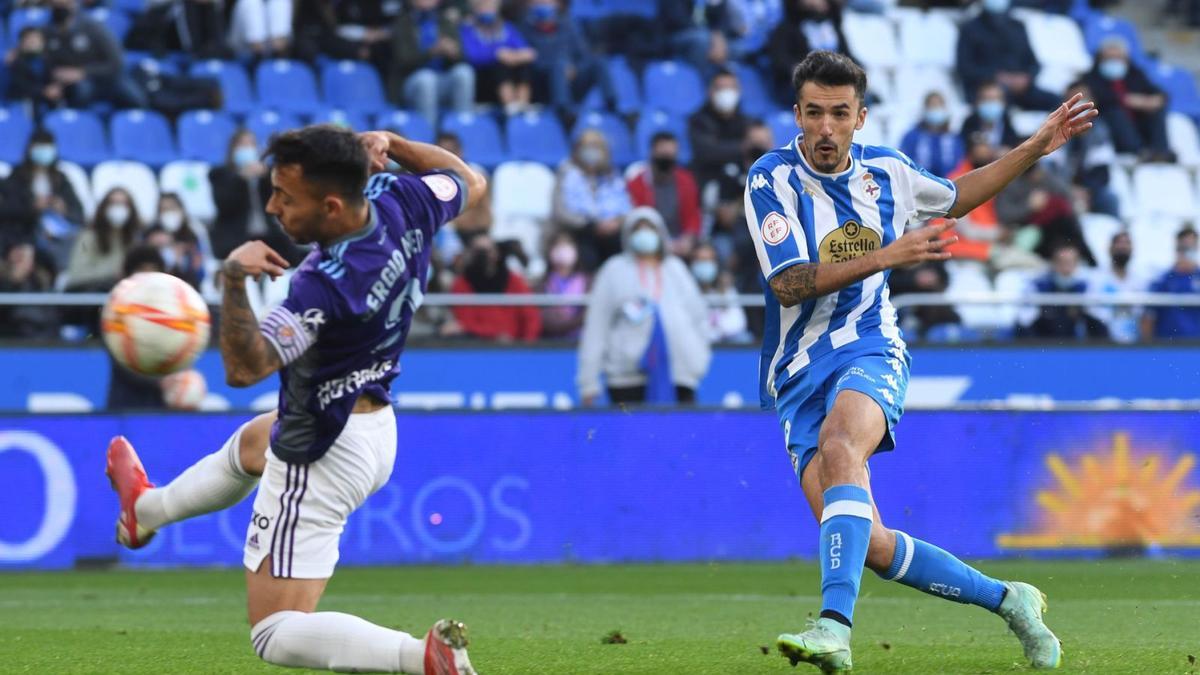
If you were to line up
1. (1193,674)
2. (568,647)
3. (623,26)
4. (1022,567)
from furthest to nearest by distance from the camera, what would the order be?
(623,26), (1022,567), (568,647), (1193,674)

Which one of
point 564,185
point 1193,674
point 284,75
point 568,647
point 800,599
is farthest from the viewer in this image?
point 284,75

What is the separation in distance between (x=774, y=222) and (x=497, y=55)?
11557 mm

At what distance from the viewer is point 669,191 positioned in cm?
1633

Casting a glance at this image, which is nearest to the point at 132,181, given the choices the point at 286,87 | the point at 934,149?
the point at 286,87

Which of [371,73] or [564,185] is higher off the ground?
[371,73]

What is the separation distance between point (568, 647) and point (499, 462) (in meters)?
5.16

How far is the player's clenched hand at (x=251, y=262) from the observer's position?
5316 millimetres

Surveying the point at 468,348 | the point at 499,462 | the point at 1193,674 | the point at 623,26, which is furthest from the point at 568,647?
the point at 623,26

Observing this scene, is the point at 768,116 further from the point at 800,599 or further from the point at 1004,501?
the point at 800,599

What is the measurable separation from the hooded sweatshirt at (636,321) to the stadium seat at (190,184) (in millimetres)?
4159

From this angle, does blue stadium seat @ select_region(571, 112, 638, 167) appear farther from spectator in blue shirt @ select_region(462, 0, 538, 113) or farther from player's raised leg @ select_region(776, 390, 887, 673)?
player's raised leg @ select_region(776, 390, 887, 673)

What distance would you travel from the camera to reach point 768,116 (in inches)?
731

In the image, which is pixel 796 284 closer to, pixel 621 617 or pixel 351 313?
pixel 351 313

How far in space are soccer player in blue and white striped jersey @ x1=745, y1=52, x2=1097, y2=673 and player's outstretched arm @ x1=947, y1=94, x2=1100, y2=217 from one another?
0.11m
